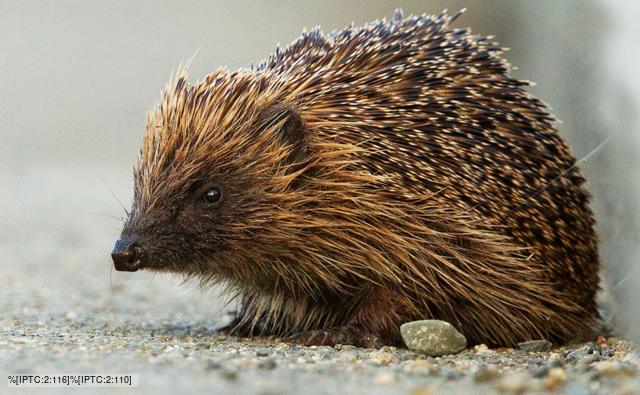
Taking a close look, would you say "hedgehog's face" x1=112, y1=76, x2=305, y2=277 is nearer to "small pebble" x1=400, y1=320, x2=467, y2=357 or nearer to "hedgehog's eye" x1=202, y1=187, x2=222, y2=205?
"hedgehog's eye" x1=202, y1=187, x2=222, y2=205

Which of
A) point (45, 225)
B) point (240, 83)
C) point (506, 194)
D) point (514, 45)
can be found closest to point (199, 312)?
point (240, 83)

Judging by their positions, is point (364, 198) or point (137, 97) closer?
point (364, 198)

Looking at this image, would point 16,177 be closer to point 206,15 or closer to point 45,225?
point 45,225

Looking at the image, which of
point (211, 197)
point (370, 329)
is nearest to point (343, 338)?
point (370, 329)

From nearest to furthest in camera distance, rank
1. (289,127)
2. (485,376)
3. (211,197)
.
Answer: (485,376) → (211,197) → (289,127)

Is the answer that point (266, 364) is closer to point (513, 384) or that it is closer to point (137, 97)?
point (513, 384)
